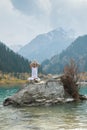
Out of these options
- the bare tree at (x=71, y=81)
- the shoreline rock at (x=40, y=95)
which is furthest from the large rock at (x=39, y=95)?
the bare tree at (x=71, y=81)

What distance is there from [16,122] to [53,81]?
63.2ft

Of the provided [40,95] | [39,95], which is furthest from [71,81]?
[39,95]

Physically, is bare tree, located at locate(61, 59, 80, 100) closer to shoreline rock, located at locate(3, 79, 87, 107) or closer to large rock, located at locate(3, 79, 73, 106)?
shoreline rock, located at locate(3, 79, 87, 107)

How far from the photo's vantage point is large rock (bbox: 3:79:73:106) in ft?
140

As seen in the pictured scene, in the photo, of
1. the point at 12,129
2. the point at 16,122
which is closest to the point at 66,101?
the point at 16,122

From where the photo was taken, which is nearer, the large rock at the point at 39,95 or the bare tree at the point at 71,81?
the large rock at the point at 39,95

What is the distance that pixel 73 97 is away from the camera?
47094mm

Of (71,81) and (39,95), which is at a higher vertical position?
(71,81)

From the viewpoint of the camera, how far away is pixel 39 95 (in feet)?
141

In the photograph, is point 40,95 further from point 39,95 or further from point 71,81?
point 71,81

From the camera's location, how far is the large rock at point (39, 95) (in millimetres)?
42531

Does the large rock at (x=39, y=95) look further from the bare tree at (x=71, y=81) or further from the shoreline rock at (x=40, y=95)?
the bare tree at (x=71, y=81)

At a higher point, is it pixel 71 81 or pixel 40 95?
pixel 71 81

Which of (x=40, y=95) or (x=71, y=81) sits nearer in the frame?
(x=40, y=95)
